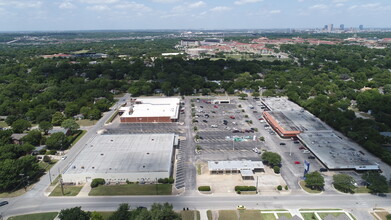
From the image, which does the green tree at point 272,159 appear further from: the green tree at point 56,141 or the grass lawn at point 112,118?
the grass lawn at point 112,118

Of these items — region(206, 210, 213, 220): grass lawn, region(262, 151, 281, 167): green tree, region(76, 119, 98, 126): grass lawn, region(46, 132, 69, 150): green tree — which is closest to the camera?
region(206, 210, 213, 220): grass lawn

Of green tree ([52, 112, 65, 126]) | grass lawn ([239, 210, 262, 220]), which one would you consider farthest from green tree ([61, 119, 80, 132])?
grass lawn ([239, 210, 262, 220])

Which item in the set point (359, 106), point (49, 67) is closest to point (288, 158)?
point (359, 106)

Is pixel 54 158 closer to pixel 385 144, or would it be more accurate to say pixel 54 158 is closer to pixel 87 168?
pixel 87 168

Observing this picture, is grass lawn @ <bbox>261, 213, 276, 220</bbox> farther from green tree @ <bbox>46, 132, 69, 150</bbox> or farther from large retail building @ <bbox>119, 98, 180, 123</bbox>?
green tree @ <bbox>46, 132, 69, 150</bbox>

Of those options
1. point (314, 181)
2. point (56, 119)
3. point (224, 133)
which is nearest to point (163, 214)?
point (314, 181)

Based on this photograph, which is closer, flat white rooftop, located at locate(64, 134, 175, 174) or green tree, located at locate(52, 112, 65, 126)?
flat white rooftop, located at locate(64, 134, 175, 174)

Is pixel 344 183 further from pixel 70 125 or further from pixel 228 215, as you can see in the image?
pixel 70 125
